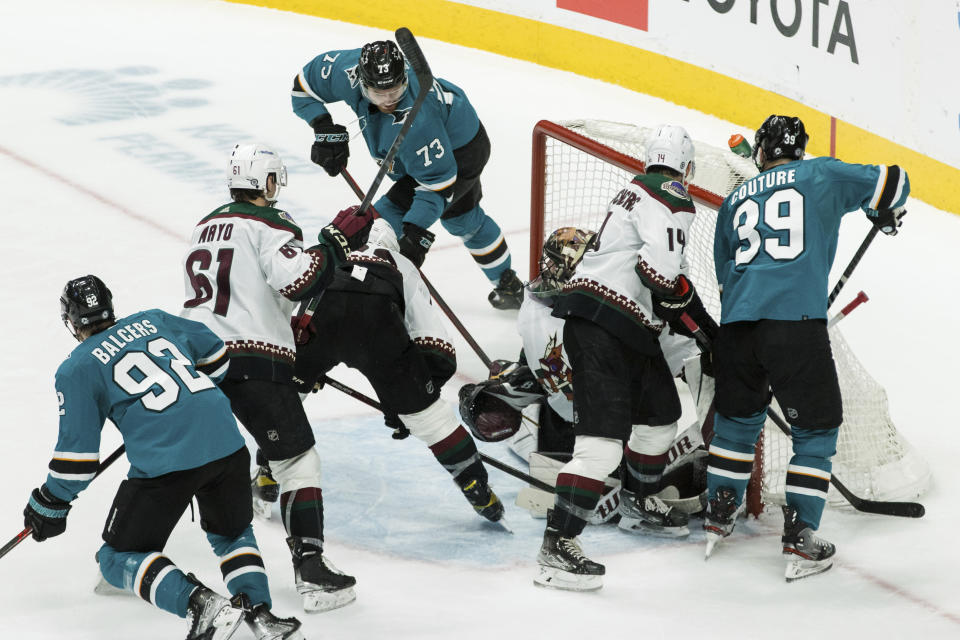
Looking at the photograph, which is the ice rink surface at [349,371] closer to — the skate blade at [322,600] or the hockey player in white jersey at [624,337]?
the skate blade at [322,600]

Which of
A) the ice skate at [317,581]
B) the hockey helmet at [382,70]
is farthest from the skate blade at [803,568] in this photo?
the hockey helmet at [382,70]

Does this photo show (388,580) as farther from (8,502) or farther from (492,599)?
(8,502)

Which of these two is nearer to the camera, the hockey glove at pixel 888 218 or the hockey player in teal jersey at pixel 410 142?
the hockey glove at pixel 888 218

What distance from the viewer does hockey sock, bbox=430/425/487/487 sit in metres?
3.78

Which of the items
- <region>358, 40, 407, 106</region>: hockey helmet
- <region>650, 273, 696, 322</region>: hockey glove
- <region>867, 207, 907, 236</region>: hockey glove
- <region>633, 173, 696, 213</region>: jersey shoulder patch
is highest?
<region>358, 40, 407, 106</region>: hockey helmet

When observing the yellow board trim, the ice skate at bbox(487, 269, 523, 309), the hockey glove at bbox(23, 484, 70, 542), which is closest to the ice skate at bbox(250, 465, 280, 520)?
the hockey glove at bbox(23, 484, 70, 542)

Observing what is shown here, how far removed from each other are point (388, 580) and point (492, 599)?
29cm

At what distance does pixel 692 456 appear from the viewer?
396 cm

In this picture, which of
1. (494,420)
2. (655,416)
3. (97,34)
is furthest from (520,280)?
(97,34)

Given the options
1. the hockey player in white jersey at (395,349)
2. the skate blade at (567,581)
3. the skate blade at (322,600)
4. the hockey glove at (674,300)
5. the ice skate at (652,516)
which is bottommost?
the skate blade at (322,600)

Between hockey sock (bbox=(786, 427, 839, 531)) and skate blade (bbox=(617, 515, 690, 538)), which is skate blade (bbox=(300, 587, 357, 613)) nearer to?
skate blade (bbox=(617, 515, 690, 538))

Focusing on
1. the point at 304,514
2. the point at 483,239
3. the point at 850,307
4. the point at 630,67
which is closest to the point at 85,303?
the point at 304,514

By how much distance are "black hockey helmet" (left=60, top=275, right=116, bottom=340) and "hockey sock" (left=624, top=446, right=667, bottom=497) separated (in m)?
1.42

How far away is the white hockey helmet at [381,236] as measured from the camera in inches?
152
